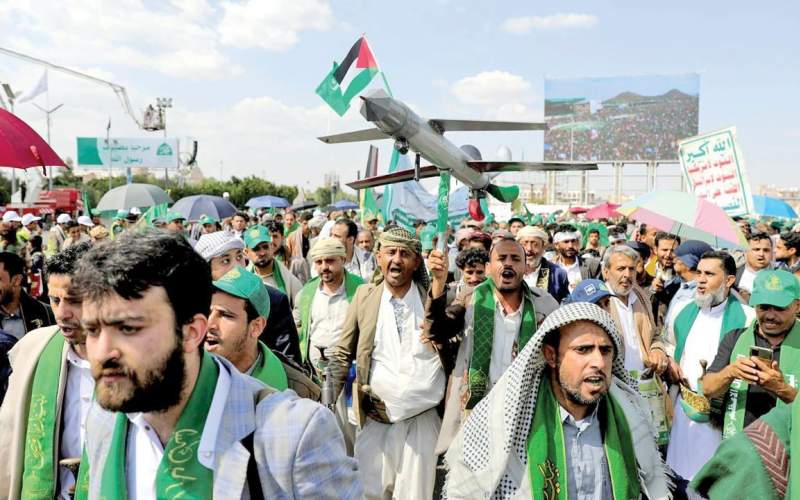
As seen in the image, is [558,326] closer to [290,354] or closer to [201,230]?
[290,354]

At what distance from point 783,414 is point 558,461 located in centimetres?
80

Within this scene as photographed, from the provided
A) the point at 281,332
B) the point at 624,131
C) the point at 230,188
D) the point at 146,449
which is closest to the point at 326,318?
the point at 281,332

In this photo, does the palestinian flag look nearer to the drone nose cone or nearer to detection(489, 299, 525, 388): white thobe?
the drone nose cone

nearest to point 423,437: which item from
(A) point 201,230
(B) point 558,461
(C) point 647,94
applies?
(B) point 558,461

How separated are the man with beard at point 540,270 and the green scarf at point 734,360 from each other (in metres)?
2.29

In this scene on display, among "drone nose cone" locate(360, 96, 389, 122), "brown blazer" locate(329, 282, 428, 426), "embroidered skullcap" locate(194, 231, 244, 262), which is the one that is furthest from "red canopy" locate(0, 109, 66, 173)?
"drone nose cone" locate(360, 96, 389, 122)

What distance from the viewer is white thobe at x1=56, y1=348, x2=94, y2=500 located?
2412mm

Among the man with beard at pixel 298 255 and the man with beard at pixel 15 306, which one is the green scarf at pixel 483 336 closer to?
the man with beard at pixel 15 306

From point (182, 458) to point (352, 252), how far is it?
5936mm

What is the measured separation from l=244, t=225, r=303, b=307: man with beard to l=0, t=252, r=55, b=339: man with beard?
178 centimetres

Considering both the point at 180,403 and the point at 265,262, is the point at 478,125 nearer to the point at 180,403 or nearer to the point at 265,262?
the point at 265,262

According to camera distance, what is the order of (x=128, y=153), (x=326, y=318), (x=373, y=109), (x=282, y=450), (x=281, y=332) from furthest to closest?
(x=128, y=153), (x=373, y=109), (x=326, y=318), (x=281, y=332), (x=282, y=450)

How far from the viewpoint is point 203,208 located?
11.8 m

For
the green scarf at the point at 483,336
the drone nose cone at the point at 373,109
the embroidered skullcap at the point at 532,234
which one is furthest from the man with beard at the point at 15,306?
the drone nose cone at the point at 373,109
